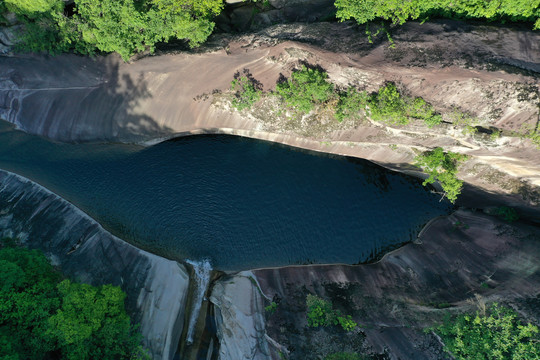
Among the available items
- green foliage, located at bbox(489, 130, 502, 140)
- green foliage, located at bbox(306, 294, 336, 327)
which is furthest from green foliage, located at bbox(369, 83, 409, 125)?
green foliage, located at bbox(306, 294, 336, 327)

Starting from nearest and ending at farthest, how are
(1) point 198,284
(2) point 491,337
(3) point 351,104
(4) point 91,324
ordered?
(2) point 491,337 → (4) point 91,324 → (3) point 351,104 → (1) point 198,284

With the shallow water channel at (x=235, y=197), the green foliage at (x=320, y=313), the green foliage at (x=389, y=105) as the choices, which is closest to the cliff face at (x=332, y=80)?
the green foliage at (x=389, y=105)

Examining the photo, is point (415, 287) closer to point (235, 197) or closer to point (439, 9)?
point (235, 197)

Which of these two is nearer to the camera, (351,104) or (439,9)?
(439,9)

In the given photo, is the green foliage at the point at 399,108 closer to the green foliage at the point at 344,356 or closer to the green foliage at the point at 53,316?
the green foliage at the point at 344,356

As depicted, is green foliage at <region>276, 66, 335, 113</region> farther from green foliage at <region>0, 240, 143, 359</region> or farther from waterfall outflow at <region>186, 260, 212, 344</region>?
green foliage at <region>0, 240, 143, 359</region>

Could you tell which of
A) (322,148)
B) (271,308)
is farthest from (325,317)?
(322,148)

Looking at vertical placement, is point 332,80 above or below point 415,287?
above
